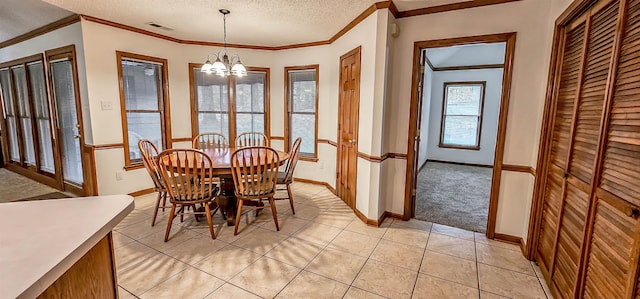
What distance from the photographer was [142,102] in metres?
3.91

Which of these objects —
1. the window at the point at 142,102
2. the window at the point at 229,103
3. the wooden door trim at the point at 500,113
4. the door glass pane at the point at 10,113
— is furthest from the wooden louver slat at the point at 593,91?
the door glass pane at the point at 10,113

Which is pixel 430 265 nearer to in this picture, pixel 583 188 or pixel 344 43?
pixel 583 188

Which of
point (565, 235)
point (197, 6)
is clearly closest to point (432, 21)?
point (565, 235)

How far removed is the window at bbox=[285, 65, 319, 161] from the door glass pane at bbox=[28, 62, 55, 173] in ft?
11.2

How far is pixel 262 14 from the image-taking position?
310cm

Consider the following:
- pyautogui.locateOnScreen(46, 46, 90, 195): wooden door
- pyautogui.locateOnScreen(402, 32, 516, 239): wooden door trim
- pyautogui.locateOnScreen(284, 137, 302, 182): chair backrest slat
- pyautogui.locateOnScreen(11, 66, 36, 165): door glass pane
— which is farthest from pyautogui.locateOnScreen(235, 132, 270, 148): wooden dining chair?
pyautogui.locateOnScreen(11, 66, 36, 165): door glass pane

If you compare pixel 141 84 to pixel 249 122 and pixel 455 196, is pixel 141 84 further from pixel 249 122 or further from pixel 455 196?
pixel 455 196

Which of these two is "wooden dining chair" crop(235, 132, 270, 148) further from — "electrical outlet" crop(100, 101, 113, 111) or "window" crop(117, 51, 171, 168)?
"electrical outlet" crop(100, 101, 113, 111)

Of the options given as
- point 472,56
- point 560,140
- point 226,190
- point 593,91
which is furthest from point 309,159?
point 472,56

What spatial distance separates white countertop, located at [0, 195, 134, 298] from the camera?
24.9 inches

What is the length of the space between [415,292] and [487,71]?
5.79 m

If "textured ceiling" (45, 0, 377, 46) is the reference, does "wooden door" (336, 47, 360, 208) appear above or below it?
below

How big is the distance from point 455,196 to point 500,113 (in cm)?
187

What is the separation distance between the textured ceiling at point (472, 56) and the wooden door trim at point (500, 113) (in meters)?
3.13
